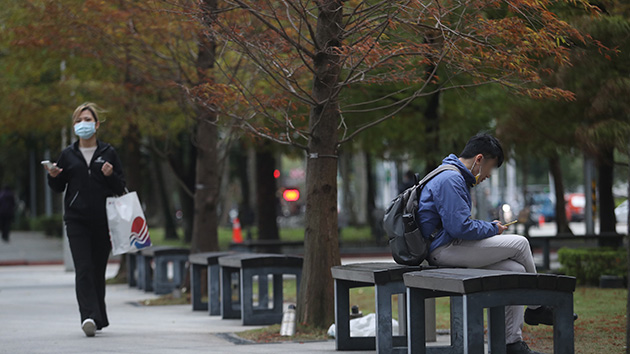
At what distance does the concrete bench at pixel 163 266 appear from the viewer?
590 inches

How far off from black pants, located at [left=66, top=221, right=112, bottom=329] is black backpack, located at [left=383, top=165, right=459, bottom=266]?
3.53m

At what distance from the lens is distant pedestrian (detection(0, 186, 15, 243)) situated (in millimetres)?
35500

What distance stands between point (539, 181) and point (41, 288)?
8168cm

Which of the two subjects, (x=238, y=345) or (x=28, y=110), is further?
(x=28, y=110)

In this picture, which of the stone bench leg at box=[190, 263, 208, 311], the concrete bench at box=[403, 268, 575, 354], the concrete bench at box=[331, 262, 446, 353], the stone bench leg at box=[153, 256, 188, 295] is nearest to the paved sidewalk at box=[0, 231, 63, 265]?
the stone bench leg at box=[153, 256, 188, 295]

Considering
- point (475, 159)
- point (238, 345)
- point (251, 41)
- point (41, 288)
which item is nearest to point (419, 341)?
point (475, 159)

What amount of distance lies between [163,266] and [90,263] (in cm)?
602

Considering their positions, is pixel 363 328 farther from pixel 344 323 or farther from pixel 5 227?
pixel 5 227

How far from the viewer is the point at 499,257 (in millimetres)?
6566

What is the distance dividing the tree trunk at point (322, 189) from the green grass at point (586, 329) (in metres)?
0.28

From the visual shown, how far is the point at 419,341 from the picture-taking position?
21.0 ft

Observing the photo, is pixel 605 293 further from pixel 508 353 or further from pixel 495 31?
pixel 508 353

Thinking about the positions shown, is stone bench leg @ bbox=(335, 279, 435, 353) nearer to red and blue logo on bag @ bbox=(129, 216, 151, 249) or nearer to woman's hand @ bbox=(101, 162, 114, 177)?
red and blue logo on bag @ bbox=(129, 216, 151, 249)

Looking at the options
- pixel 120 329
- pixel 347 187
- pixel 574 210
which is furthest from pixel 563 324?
pixel 574 210
